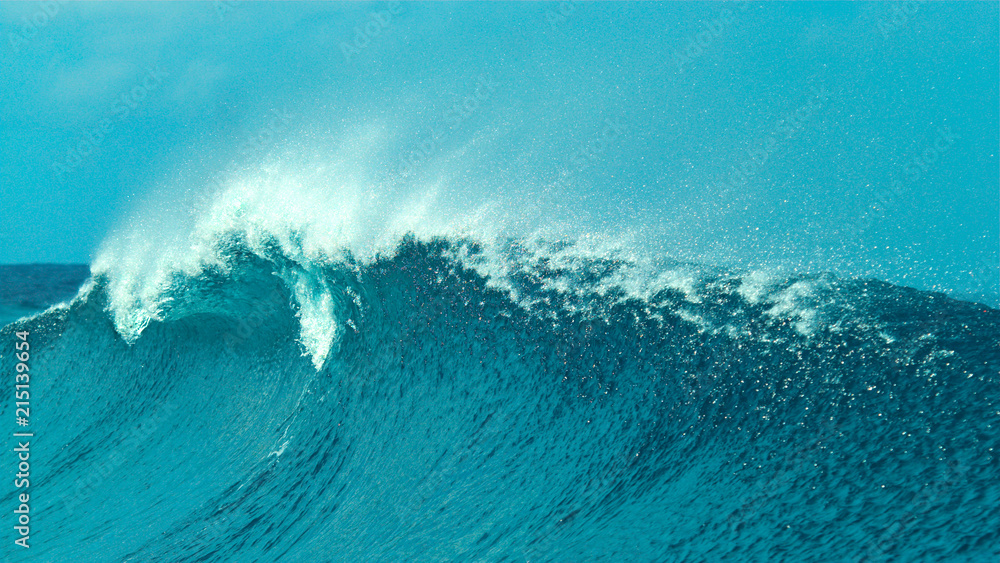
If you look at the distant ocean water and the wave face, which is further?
the distant ocean water

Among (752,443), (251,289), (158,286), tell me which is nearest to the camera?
(752,443)

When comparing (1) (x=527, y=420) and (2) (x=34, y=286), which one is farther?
(2) (x=34, y=286)

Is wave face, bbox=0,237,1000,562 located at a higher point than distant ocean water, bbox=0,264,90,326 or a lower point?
lower

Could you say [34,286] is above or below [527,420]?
above

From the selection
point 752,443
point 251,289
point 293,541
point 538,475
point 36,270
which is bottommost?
point 752,443

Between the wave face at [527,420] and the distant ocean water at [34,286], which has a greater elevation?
the distant ocean water at [34,286]

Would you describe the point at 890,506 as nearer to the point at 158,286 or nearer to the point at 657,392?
the point at 657,392

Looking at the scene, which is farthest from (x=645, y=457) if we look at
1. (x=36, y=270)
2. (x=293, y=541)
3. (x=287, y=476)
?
(x=36, y=270)

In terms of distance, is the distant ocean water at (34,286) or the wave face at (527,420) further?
the distant ocean water at (34,286)
